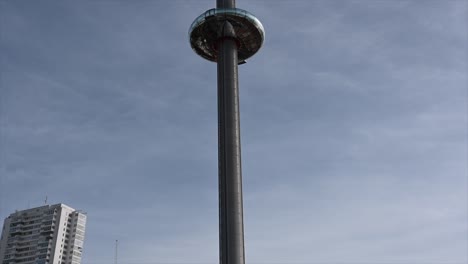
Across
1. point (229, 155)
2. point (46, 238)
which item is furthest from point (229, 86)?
point (46, 238)

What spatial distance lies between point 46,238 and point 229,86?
440ft

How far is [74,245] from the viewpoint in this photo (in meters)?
195

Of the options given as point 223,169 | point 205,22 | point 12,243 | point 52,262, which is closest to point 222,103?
point 223,169

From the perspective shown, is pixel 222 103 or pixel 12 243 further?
pixel 12 243

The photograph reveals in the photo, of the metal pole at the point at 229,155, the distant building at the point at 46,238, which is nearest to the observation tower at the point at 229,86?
the metal pole at the point at 229,155

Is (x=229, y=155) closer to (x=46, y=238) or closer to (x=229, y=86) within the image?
(x=229, y=86)

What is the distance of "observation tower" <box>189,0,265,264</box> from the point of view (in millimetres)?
78688

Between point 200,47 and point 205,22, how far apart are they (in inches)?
356

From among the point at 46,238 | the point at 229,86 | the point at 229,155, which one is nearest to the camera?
the point at 229,155

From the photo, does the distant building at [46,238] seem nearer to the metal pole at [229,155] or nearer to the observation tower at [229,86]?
the observation tower at [229,86]

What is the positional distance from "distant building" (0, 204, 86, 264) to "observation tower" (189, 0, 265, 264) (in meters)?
118

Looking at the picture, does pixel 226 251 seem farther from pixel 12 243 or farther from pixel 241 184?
pixel 12 243

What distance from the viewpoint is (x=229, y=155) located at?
274ft

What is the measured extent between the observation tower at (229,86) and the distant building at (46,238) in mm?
118102
